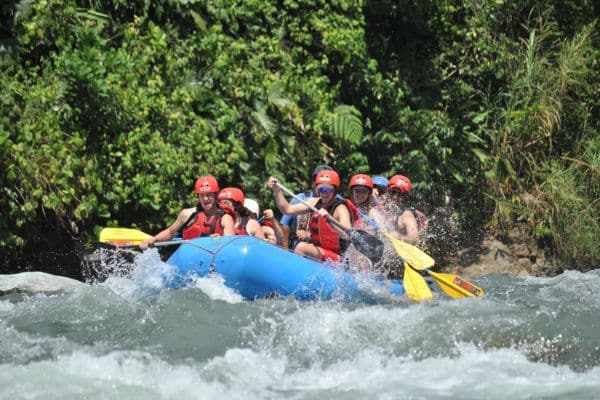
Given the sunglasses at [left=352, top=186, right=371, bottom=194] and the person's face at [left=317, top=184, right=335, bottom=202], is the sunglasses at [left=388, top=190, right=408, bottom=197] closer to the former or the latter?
the sunglasses at [left=352, top=186, right=371, bottom=194]

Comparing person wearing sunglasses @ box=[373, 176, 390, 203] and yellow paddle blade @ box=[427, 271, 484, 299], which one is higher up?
person wearing sunglasses @ box=[373, 176, 390, 203]

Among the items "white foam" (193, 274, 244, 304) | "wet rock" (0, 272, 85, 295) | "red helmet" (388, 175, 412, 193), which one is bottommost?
"wet rock" (0, 272, 85, 295)

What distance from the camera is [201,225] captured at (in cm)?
930

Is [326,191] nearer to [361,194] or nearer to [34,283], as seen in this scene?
[361,194]

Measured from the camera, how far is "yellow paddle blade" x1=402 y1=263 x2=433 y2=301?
27.7 ft

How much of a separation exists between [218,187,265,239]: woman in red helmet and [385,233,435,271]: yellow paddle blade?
1357 mm

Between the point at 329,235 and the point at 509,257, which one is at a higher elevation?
the point at 329,235

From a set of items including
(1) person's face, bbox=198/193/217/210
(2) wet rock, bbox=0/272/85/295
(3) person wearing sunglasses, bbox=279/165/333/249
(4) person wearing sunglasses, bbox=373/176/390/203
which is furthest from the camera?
(4) person wearing sunglasses, bbox=373/176/390/203

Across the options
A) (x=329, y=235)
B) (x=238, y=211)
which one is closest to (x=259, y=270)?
(x=329, y=235)

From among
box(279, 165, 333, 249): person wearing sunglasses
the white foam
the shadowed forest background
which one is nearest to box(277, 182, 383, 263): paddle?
box(279, 165, 333, 249): person wearing sunglasses

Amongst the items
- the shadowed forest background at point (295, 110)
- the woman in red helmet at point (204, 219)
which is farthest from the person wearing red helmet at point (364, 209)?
the shadowed forest background at point (295, 110)

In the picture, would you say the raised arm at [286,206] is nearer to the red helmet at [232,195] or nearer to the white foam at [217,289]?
the red helmet at [232,195]

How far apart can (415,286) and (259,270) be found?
1.36 meters

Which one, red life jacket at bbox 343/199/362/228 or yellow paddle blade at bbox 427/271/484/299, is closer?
yellow paddle blade at bbox 427/271/484/299
